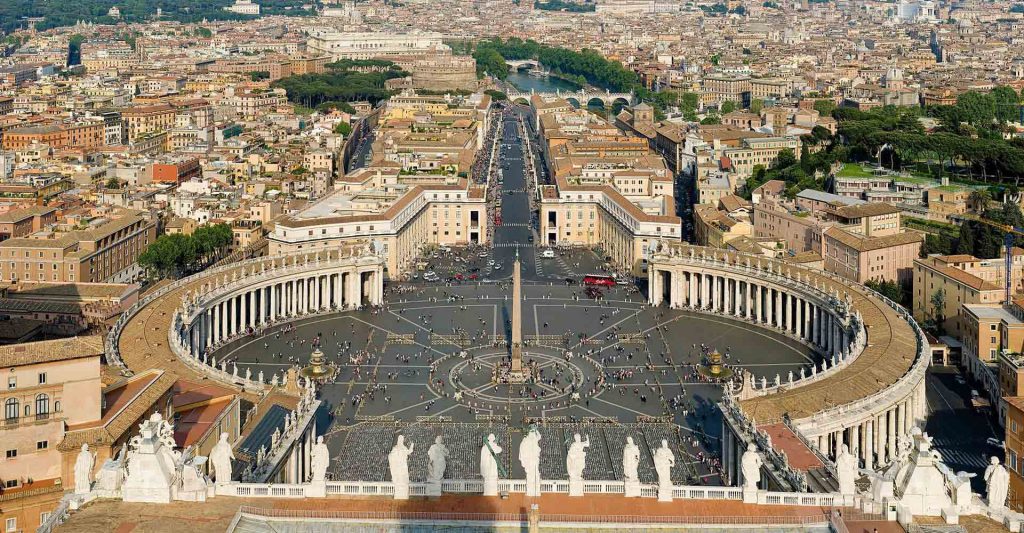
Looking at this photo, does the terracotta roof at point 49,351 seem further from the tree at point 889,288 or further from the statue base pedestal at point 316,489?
the tree at point 889,288

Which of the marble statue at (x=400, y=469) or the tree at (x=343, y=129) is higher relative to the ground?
the tree at (x=343, y=129)

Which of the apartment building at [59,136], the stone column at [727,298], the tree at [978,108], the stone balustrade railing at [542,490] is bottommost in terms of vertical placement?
the stone column at [727,298]

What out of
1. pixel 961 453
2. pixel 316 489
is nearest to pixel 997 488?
pixel 316 489

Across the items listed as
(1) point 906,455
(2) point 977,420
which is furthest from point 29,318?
(1) point 906,455

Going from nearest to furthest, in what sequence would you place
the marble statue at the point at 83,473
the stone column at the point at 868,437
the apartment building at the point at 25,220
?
the marble statue at the point at 83,473 < the stone column at the point at 868,437 < the apartment building at the point at 25,220

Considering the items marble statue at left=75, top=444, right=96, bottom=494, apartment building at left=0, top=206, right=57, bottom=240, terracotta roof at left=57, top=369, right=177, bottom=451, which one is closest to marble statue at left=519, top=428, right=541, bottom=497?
marble statue at left=75, top=444, right=96, bottom=494

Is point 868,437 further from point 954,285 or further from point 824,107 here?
point 824,107

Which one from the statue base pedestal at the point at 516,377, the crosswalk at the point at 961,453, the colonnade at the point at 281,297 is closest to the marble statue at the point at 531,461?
the crosswalk at the point at 961,453
